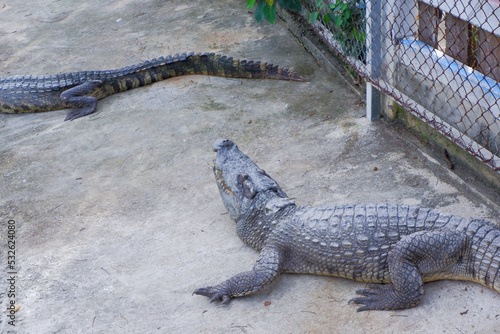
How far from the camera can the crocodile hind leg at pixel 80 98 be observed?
5.71m

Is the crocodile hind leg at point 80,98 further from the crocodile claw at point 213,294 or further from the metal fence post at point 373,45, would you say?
the crocodile claw at point 213,294

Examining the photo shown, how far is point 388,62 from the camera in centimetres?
437

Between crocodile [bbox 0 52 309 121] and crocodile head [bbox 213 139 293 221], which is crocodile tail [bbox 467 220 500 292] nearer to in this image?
crocodile head [bbox 213 139 293 221]

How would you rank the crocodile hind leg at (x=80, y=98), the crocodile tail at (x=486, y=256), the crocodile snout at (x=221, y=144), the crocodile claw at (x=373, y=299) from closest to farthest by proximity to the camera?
1. the crocodile tail at (x=486, y=256)
2. the crocodile claw at (x=373, y=299)
3. the crocodile snout at (x=221, y=144)
4. the crocodile hind leg at (x=80, y=98)

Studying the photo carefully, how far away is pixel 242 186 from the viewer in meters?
3.59

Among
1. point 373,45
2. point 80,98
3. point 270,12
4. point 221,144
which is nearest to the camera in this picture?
point 221,144

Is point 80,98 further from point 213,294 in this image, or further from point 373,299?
point 373,299

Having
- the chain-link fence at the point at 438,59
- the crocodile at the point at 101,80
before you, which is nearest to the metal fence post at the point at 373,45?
the chain-link fence at the point at 438,59

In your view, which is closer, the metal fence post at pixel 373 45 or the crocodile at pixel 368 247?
the crocodile at pixel 368 247

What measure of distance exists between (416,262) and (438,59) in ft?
5.13

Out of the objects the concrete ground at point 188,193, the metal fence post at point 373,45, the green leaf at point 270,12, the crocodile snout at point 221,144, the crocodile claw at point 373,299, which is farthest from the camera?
the green leaf at point 270,12

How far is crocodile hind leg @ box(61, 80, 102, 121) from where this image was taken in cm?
571

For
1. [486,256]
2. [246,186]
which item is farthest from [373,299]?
[246,186]

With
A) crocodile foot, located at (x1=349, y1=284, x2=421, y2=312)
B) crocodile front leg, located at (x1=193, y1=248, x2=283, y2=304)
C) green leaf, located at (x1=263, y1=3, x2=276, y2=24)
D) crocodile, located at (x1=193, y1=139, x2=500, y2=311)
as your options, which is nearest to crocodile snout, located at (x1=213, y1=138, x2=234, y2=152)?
crocodile, located at (x1=193, y1=139, x2=500, y2=311)
